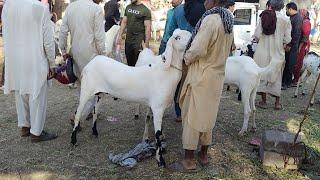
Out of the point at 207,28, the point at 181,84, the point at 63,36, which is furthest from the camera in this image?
the point at 63,36

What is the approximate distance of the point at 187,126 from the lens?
4723 millimetres

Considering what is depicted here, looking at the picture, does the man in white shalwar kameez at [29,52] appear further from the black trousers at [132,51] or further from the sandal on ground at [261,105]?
the sandal on ground at [261,105]

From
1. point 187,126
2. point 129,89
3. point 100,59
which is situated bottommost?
point 187,126

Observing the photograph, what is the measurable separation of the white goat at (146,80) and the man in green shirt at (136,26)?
176 cm

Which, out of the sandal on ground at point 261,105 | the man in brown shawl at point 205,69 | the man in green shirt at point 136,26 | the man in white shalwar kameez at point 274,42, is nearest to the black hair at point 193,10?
the man in brown shawl at point 205,69

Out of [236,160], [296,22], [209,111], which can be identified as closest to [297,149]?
[236,160]

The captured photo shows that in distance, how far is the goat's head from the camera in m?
4.72

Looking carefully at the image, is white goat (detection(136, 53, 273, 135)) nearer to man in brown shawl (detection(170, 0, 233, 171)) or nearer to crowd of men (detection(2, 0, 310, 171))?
A: crowd of men (detection(2, 0, 310, 171))

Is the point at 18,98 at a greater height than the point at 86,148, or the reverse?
the point at 18,98

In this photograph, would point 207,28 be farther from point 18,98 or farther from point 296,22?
point 296,22

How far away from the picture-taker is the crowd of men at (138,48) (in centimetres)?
450

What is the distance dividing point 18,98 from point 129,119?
1883mm

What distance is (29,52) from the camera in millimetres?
5410

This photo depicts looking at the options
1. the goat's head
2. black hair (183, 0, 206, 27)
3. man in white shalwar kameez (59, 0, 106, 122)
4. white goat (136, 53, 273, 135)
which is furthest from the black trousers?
the goat's head
